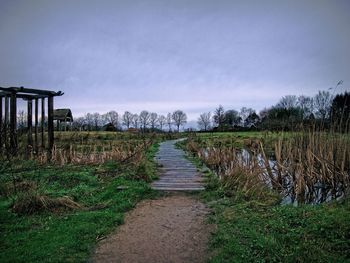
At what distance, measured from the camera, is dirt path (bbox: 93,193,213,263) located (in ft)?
11.4

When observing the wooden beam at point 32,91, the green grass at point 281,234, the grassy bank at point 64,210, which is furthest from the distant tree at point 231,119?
the green grass at point 281,234

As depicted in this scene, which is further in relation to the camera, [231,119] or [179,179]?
[231,119]

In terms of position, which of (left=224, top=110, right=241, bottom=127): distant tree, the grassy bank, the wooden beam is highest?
(left=224, top=110, right=241, bottom=127): distant tree

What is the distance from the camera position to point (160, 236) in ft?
13.5

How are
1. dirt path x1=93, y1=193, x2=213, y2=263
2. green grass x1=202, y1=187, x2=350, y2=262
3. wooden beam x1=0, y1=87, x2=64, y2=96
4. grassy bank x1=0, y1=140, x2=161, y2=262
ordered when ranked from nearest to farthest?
green grass x1=202, y1=187, x2=350, y2=262 < dirt path x1=93, y1=193, x2=213, y2=263 < grassy bank x1=0, y1=140, x2=161, y2=262 < wooden beam x1=0, y1=87, x2=64, y2=96

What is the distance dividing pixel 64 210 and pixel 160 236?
2.31m

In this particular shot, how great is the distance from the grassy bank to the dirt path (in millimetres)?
243

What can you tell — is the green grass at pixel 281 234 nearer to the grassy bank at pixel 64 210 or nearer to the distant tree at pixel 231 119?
the grassy bank at pixel 64 210

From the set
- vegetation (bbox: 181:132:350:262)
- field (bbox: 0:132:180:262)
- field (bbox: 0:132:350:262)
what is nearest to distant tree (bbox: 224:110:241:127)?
field (bbox: 0:132:350:262)

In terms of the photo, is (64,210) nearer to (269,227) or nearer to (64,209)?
(64,209)

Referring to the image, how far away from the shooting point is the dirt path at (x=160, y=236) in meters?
3.48

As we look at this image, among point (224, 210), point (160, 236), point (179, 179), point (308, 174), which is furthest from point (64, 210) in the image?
point (308, 174)

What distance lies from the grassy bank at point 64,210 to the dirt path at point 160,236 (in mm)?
243

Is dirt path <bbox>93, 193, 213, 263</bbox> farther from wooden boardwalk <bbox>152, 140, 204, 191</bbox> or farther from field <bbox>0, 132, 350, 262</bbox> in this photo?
wooden boardwalk <bbox>152, 140, 204, 191</bbox>
